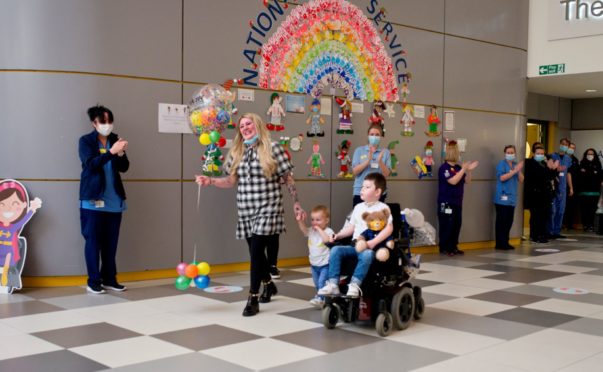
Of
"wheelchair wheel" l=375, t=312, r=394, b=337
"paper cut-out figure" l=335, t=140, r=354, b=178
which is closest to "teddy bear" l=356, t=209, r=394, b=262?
"wheelchair wheel" l=375, t=312, r=394, b=337

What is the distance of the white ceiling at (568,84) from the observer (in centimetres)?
1050

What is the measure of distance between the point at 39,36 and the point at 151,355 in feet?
11.5

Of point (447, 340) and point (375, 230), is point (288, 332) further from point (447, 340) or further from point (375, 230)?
point (447, 340)

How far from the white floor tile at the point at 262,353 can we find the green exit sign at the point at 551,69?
24.9ft

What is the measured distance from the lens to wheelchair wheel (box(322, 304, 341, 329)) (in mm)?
4629

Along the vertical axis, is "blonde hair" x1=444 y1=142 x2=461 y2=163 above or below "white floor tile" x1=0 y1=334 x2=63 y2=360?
above

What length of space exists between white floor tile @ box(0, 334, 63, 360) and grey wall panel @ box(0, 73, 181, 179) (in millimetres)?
2188

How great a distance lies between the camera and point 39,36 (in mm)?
6152

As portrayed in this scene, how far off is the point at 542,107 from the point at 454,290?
8.00 meters

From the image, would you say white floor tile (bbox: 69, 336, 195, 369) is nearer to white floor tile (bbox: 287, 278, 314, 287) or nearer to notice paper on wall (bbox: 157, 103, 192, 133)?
white floor tile (bbox: 287, 278, 314, 287)

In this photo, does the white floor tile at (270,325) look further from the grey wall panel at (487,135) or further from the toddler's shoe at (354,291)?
the grey wall panel at (487,135)

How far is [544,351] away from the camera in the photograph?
4.17 meters

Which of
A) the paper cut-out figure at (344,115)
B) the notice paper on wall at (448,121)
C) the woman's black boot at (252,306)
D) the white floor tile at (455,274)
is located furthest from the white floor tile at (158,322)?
the notice paper on wall at (448,121)

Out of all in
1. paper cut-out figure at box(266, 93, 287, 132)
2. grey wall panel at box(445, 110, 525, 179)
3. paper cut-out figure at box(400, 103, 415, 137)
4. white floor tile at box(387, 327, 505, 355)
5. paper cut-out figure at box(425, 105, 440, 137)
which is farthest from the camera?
grey wall panel at box(445, 110, 525, 179)
